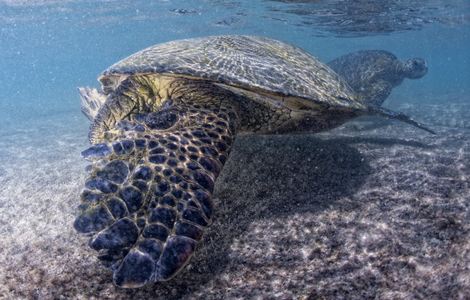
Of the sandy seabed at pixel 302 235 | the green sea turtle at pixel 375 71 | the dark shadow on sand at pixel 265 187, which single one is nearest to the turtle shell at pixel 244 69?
the dark shadow on sand at pixel 265 187

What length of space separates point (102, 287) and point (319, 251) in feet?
5.28

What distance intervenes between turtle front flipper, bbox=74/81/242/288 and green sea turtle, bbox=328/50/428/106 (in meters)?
8.89

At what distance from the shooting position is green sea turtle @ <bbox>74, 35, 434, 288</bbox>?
2117 mm

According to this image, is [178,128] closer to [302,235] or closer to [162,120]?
[162,120]

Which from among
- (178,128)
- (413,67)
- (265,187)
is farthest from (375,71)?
(178,128)

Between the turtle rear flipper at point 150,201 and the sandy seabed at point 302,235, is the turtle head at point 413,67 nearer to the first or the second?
the sandy seabed at point 302,235

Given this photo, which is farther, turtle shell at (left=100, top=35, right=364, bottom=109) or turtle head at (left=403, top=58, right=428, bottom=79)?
turtle head at (left=403, top=58, right=428, bottom=79)

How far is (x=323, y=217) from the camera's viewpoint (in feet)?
9.91

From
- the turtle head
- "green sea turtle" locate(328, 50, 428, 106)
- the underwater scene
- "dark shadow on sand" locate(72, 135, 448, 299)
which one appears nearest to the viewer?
the underwater scene

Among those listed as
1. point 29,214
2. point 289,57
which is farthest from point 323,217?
point 29,214

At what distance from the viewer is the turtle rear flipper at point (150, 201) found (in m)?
2.04

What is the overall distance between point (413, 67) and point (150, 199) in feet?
40.3

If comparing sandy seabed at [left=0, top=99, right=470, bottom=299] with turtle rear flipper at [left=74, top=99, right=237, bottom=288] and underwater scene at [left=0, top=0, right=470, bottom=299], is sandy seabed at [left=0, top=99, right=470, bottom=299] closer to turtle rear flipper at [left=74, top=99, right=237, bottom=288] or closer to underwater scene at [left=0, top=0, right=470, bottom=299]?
underwater scene at [left=0, top=0, right=470, bottom=299]

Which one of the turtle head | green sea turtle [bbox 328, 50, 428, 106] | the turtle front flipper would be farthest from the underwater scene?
the turtle head
